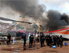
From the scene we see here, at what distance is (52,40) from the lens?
9.46 metres

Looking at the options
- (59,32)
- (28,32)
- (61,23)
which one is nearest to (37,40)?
(28,32)

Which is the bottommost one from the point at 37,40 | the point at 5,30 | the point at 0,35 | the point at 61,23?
the point at 37,40

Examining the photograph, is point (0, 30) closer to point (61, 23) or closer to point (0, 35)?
point (0, 35)

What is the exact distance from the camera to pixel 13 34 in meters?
17.1

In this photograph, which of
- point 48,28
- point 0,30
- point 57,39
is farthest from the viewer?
point 48,28

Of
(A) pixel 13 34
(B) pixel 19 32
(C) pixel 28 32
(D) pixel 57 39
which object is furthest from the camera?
(B) pixel 19 32

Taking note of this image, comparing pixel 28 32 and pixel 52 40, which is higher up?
pixel 28 32

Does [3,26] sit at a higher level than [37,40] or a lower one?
higher

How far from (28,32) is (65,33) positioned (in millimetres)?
6249

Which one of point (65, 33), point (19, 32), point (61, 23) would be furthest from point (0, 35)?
point (61, 23)

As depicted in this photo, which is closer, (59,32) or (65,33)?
(65,33)

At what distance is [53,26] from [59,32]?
1310 centimetres

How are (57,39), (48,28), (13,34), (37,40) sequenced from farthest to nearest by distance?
(48,28), (13,34), (37,40), (57,39)

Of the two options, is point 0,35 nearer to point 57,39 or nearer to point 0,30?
point 0,30
